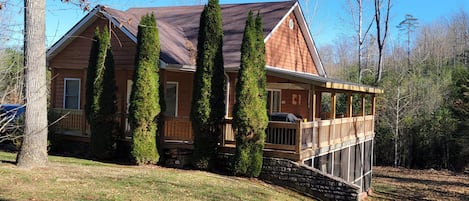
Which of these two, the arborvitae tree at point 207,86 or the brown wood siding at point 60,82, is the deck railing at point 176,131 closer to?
the arborvitae tree at point 207,86

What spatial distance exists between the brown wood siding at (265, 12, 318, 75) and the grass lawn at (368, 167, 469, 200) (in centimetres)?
621

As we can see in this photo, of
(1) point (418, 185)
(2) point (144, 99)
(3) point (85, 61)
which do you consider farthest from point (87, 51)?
(1) point (418, 185)

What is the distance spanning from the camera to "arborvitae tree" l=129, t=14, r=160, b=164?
41.5 ft

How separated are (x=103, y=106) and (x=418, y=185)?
14923 mm

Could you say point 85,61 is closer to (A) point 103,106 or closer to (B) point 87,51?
(B) point 87,51

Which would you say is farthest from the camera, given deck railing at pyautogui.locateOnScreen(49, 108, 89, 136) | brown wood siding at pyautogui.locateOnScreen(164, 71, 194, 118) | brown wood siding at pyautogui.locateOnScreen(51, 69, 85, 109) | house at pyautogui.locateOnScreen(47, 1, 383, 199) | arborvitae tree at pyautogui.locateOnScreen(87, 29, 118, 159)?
brown wood siding at pyautogui.locateOnScreen(51, 69, 85, 109)

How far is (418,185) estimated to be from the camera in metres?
21.0

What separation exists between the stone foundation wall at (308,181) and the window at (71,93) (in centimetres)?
833

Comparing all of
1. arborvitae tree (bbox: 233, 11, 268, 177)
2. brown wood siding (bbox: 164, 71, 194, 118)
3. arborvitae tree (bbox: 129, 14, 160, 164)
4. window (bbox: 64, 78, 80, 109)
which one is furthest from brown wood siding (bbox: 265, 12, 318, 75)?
window (bbox: 64, 78, 80, 109)

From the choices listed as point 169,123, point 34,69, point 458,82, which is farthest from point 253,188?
point 458,82

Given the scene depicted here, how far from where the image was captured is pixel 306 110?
20.2 m

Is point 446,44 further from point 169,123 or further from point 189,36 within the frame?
point 169,123

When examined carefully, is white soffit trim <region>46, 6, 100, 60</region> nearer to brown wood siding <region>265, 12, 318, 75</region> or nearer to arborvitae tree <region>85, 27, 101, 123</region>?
arborvitae tree <region>85, 27, 101, 123</region>

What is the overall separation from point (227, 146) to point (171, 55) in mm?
3706
